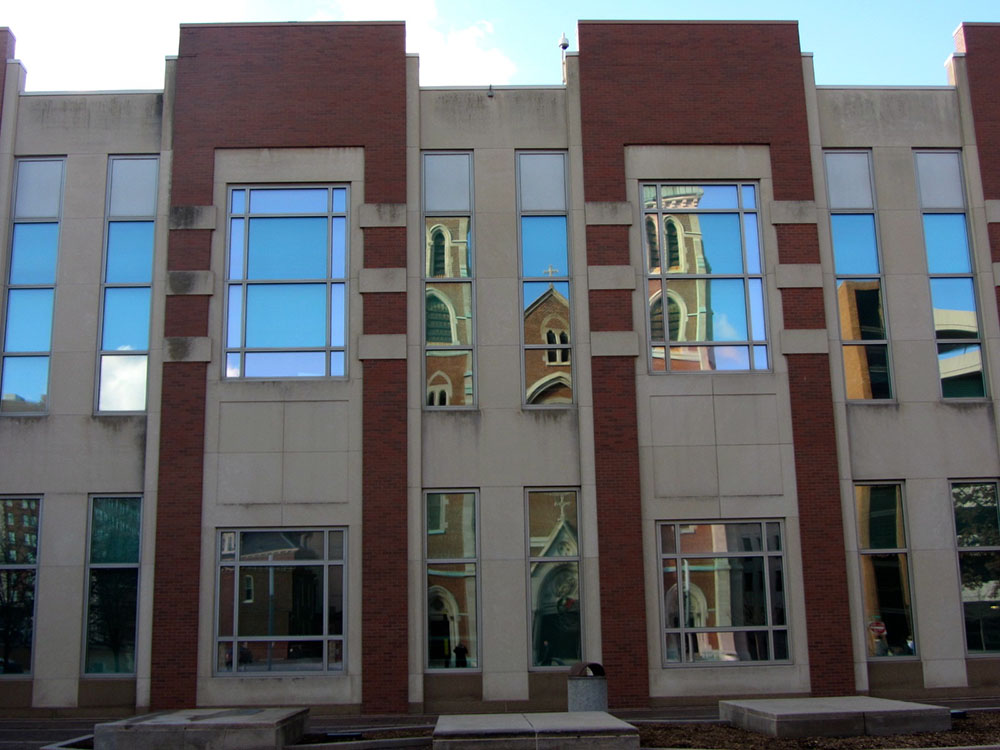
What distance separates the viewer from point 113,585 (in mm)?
18828

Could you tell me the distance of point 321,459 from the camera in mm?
19078

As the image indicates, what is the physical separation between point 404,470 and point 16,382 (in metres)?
7.54

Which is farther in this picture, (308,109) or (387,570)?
(308,109)

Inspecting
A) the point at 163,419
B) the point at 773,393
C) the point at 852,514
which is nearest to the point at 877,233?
the point at 773,393

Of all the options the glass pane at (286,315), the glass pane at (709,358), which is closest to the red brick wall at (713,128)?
the glass pane at (709,358)

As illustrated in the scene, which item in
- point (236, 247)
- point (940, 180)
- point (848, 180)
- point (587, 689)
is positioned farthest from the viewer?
point (940, 180)

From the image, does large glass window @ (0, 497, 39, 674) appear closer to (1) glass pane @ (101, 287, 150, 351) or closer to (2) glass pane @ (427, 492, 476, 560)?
(1) glass pane @ (101, 287, 150, 351)

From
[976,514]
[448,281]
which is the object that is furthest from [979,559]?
[448,281]

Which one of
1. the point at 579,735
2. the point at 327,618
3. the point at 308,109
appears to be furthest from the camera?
the point at 308,109

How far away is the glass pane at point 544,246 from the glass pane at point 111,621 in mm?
9329

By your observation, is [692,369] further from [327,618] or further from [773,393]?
[327,618]

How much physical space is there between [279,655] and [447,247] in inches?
322

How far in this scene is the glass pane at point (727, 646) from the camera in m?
18.7

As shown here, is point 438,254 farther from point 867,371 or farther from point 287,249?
point 867,371
